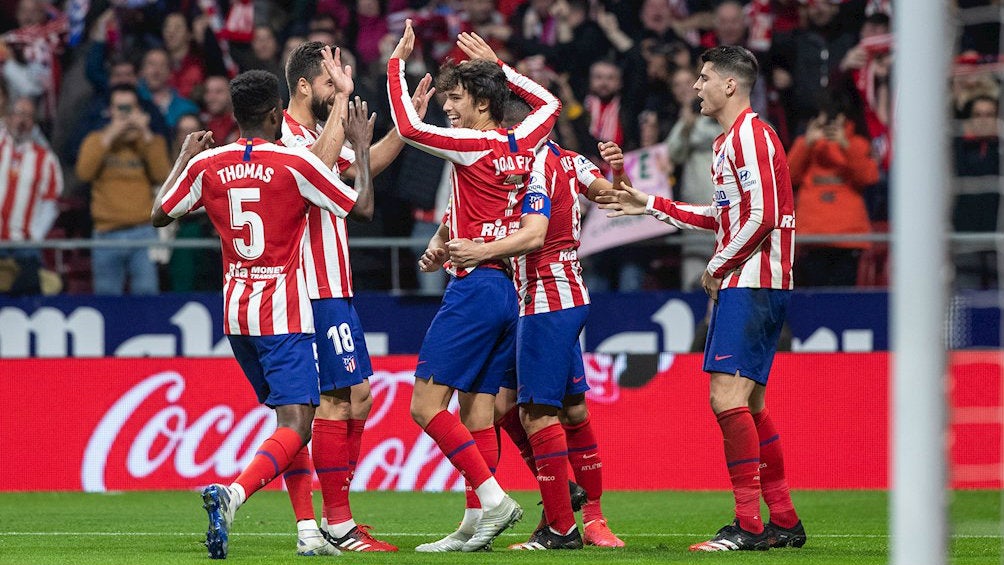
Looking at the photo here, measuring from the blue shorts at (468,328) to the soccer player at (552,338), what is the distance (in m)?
0.14

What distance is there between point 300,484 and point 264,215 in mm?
1271

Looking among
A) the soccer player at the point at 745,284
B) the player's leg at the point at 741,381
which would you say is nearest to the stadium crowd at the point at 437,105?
the soccer player at the point at 745,284

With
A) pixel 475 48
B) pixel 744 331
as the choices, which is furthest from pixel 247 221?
pixel 744 331

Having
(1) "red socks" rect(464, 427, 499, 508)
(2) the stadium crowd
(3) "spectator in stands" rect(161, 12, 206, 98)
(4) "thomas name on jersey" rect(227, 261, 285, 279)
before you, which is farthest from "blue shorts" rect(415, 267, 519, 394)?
(3) "spectator in stands" rect(161, 12, 206, 98)

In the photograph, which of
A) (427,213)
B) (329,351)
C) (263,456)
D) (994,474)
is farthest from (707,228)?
(427,213)

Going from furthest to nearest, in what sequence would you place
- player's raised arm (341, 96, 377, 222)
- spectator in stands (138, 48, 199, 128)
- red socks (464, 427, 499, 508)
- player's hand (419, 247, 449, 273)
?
spectator in stands (138, 48, 199, 128), red socks (464, 427, 499, 508), player's hand (419, 247, 449, 273), player's raised arm (341, 96, 377, 222)

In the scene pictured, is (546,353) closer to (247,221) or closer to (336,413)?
(336,413)

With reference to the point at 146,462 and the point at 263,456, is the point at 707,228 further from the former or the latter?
the point at 146,462

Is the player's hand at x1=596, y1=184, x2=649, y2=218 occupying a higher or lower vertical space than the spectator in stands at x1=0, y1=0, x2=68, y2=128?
lower

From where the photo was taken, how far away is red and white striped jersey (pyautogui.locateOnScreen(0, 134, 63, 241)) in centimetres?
1268

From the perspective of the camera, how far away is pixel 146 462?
1120 cm

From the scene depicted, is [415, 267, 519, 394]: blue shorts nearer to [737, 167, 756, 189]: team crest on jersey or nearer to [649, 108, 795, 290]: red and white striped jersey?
[649, 108, 795, 290]: red and white striped jersey

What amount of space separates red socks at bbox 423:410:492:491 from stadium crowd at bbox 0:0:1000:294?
17.2 feet

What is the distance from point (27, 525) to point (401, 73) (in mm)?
3754
